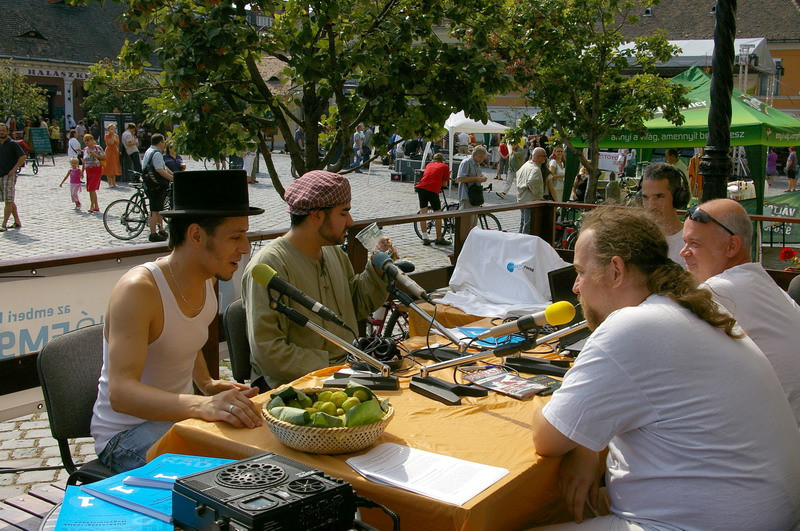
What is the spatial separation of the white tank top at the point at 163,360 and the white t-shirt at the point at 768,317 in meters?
2.02

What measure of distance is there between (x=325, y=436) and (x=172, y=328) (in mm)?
1023

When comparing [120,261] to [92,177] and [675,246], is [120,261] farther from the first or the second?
[92,177]

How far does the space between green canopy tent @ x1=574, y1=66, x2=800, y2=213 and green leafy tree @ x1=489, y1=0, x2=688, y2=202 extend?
134 cm

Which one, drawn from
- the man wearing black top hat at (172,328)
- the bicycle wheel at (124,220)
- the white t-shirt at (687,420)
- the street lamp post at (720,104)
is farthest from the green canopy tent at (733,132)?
the white t-shirt at (687,420)

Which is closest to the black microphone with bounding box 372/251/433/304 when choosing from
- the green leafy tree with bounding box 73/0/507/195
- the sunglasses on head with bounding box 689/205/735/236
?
the sunglasses on head with bounding box 689/205/735/236

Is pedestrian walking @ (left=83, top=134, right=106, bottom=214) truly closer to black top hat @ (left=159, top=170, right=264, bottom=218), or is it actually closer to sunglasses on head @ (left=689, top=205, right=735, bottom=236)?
black top hat @ (left=159, top=170, right=264, bottom=218)

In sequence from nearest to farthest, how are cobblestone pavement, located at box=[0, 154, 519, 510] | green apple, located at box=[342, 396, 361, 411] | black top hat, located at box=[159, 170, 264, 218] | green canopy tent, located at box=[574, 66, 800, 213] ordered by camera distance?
green apple, located at box=[342, 396, 361, 411] < black top hat, located at box=[159, 170, 264, 218] < cobblestone pavement, located at box=[0, 154, 519, 510] < green canopy tent, located at box=[574, 66, 800, 213]

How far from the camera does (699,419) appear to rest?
2.06 metres

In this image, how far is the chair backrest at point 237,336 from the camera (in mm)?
3715

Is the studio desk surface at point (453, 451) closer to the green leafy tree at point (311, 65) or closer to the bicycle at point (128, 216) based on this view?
the green leafy tree at point (311, 65)

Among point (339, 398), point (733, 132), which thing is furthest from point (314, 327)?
point (733, 132)

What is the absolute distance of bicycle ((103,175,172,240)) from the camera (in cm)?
1403

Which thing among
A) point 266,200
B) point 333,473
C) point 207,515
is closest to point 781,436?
point 333,473

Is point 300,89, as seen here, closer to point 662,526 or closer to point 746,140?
point 662,526
